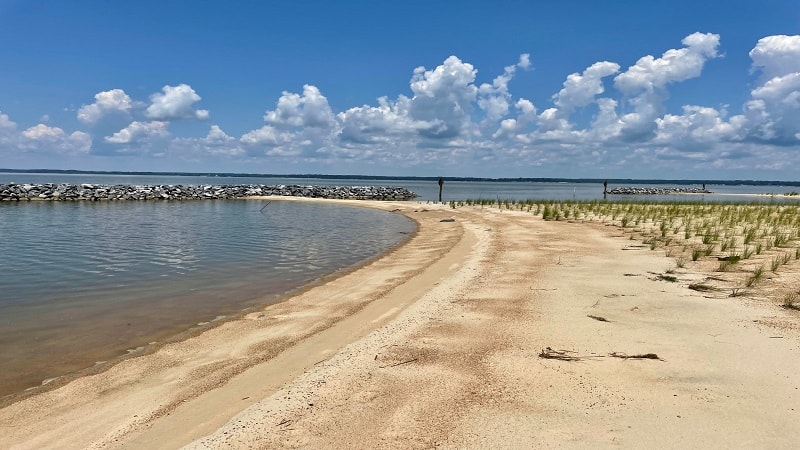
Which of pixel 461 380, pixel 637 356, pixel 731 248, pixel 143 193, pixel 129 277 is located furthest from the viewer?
pixel 143 193

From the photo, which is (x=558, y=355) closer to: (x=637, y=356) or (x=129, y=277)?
(x=637, y=356)

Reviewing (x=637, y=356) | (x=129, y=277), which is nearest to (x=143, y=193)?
(x=129, y=277)

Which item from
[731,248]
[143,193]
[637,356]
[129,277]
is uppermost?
[143,193]

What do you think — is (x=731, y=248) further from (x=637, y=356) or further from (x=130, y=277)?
(x=130, y=277)

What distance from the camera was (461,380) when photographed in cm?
538

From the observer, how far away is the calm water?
7832 millimetres

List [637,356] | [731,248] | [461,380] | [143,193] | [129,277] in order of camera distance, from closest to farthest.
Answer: [461,380]
[637,356]
[129,277]
[731,248]
[143,193]

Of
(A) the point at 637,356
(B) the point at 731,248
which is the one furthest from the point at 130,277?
(B) the point at 731,248

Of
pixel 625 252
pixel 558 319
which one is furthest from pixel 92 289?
pixel 625 252

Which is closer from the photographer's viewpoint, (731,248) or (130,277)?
(130,277)

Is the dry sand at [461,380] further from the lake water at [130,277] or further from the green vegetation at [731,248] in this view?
the green vegetation at [731,248]

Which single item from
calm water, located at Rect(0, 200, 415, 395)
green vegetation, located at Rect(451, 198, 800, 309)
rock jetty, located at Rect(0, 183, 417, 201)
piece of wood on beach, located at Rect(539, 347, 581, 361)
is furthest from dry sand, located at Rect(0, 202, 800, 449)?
rock jetty, located at Rect(0, 183, 417, 201)

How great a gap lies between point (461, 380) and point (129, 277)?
35.9 ft

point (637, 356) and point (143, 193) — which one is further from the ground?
point (143, 193)
